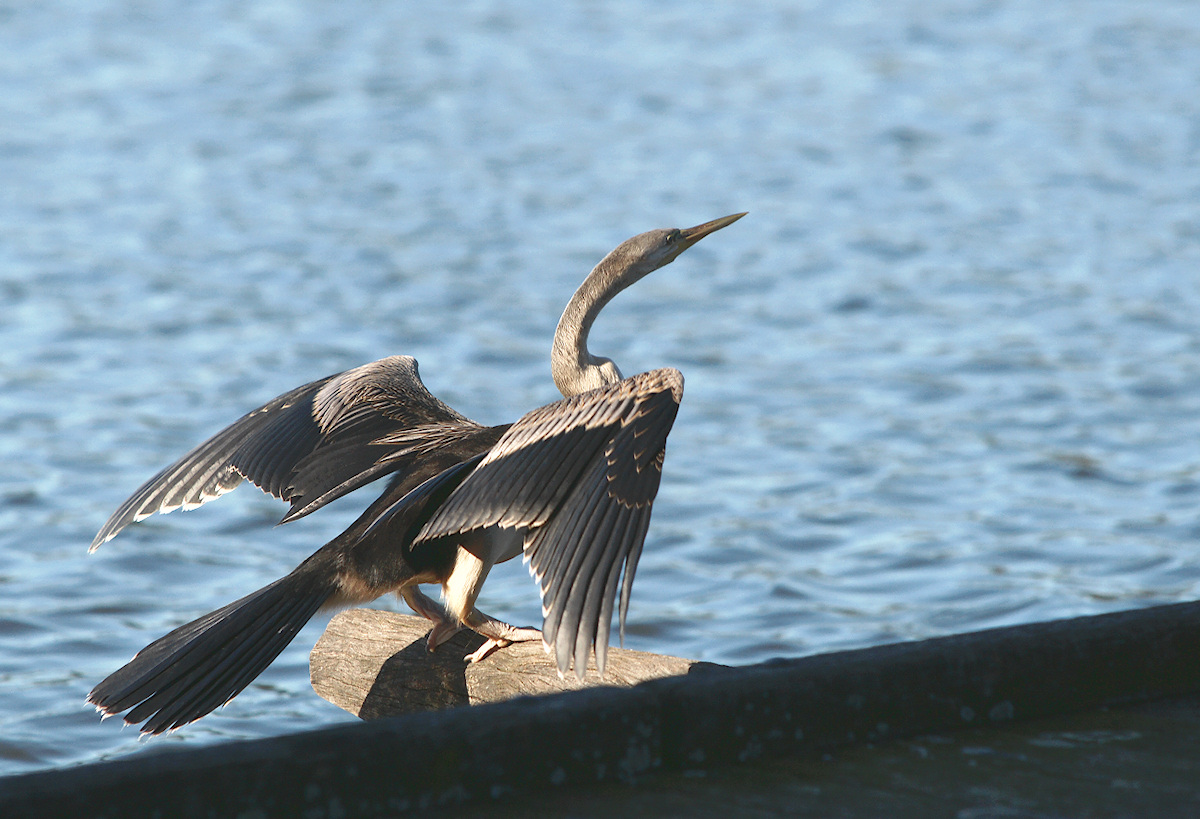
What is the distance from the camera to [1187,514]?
652 centimetres

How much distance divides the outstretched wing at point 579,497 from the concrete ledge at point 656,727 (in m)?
0.30

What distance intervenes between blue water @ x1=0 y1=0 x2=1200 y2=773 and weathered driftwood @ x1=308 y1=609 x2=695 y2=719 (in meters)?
1.25

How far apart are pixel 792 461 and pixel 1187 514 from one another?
1.75 metres

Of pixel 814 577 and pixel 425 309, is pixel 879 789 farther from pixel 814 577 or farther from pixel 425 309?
pixel 425 309

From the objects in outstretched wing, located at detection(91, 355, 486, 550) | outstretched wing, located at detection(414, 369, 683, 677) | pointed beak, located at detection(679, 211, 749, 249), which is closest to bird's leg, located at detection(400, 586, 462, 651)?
outstretched wing, located at detection(414, 369, 683, 677)

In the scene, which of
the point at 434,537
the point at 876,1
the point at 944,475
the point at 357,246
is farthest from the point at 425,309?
the point at 876,1

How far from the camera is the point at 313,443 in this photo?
4.23 metres

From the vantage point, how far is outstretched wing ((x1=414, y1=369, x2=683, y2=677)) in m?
2.95

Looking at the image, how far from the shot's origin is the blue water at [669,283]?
234 inches

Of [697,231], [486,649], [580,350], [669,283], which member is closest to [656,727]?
[486,649]

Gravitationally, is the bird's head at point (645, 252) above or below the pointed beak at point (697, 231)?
below

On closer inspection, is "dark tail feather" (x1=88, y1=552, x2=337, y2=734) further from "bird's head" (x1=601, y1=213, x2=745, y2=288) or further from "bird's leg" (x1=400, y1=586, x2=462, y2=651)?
"bird's head" (x1=601, y1=213, x2=745, y2=288)

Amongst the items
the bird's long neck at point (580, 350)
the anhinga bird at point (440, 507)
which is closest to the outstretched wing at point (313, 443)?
the anhinga bird at point (440, 507)

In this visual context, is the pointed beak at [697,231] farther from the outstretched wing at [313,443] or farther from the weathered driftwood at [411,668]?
the weathered driftwood at [411,668]
